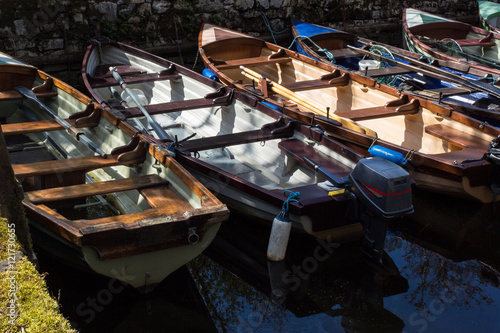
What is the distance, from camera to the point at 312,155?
19.1 ft

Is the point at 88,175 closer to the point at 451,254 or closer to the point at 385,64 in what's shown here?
the point at 451,254

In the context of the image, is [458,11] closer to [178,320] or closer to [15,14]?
[15,14]

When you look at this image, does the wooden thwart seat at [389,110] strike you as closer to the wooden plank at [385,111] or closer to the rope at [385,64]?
the wooden plank at [385,111]

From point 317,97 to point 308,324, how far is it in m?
4.48

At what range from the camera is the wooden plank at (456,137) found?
6.31m

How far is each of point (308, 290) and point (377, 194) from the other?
41.3 inches

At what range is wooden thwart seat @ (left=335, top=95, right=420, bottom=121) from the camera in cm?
691

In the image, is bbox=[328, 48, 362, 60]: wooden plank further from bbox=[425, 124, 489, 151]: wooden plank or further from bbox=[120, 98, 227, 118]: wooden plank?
bbox=[120, 98, 227, 118]: wooden plank

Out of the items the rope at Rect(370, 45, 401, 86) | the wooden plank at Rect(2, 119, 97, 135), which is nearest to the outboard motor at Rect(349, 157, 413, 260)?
the wooden plank at Rect(2, 119, 97, 135)

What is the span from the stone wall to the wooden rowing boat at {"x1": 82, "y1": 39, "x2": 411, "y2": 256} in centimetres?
130

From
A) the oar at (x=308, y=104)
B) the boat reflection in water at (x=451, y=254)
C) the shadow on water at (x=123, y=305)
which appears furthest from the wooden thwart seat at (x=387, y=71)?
the shadow on water at (x=123, y=305)

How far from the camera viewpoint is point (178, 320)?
468 cm

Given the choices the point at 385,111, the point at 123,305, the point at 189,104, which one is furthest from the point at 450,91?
the point at 123,305

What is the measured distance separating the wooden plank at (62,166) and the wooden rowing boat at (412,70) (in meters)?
4.02
